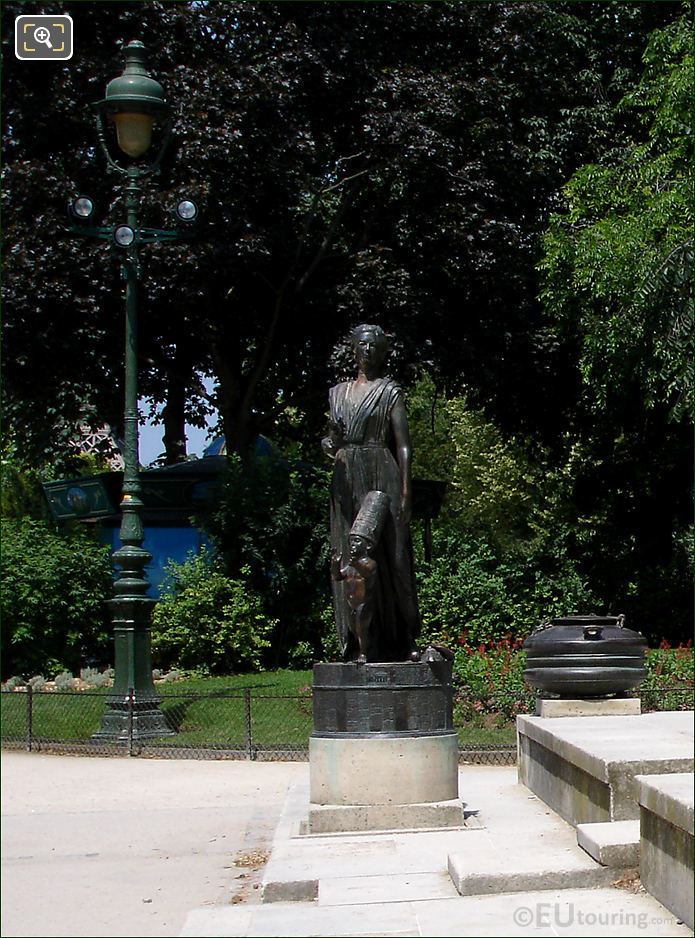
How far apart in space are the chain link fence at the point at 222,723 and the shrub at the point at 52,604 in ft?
14.5

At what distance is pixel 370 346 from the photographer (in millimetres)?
9414

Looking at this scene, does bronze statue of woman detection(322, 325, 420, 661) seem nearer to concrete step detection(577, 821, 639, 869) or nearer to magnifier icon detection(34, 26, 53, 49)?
concrete step detection(577, 821, 639, 869)

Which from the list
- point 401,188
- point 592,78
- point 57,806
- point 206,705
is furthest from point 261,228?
point 57,806

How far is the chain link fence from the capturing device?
14.2 meters

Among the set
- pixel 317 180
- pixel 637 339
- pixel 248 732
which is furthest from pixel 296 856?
pixel 317 180

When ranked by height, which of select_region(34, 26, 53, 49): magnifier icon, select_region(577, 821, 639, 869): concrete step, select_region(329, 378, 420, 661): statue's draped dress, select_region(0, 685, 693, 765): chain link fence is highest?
select_region(34, 26, 53, 49): magnifier icon

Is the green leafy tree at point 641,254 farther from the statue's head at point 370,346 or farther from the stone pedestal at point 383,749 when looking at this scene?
the stone pedestal at point 383,749

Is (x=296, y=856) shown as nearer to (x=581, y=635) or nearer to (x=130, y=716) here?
(x=581, y=635)

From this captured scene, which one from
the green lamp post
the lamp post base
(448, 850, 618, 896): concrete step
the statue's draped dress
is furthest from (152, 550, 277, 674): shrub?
(448, 850, 618, 896): concrete step

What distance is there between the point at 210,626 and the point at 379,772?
482 inches

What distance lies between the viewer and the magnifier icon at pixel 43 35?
6121 mm

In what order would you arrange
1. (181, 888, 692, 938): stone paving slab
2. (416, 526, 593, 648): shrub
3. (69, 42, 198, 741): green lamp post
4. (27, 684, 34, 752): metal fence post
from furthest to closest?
(416, 526, 593, 648): shrub, (69, 42, 198, 741): green lamp post, (27, 684, 34, 752): metal fence post, (181, 888, 692, 938): stone paving slab

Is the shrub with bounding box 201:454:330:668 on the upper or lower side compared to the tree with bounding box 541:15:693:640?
lower

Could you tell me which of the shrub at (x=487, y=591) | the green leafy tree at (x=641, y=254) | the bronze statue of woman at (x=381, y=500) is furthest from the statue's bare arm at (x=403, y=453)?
the shrub at (x=487, y=591)
